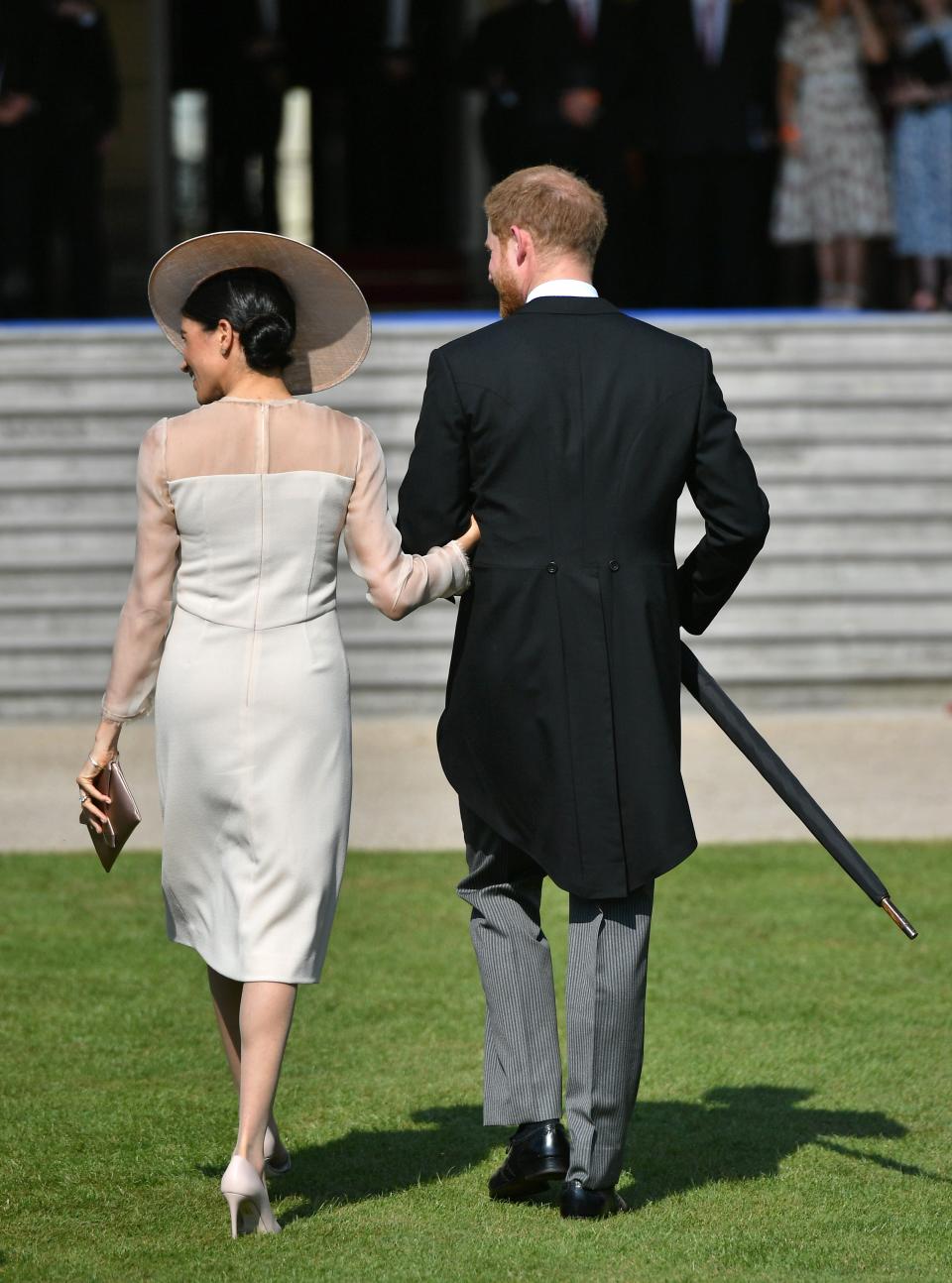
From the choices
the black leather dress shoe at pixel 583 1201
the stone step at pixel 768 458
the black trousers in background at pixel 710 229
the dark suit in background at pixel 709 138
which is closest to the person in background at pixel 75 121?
the stone step at pixel 768 458

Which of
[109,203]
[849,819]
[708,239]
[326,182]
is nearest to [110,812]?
[849,819]

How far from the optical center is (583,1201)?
4.23m

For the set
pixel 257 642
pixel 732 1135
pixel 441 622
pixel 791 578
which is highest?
pixel 257 642

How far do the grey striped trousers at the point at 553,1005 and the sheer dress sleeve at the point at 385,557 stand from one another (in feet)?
1.55

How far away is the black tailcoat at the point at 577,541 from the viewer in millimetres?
4223

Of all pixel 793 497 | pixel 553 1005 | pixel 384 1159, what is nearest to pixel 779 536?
pixel 793 497

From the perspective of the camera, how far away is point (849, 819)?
8281 mm

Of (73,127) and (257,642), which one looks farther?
(73,127)

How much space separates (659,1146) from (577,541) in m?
1.44

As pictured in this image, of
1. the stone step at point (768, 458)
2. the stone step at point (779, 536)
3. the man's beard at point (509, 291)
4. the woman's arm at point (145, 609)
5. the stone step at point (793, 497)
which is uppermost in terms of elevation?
the man's beard at point (509, 291)

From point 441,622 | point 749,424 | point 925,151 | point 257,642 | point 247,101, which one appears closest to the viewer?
point 257,642

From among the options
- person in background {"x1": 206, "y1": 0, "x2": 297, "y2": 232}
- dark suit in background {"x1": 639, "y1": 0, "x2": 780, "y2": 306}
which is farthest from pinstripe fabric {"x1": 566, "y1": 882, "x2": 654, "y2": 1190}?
person in background {"x1": 206, "y1": 0, "x2": 297, "y2": 232}

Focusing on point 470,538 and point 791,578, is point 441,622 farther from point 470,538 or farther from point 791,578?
point 470,538

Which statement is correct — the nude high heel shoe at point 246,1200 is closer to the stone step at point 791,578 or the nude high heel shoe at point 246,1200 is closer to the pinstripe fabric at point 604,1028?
the pinstripe fabric at point 604,1028
